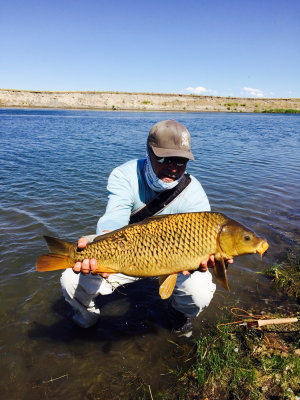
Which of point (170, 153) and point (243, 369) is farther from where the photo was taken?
point (170, 153)

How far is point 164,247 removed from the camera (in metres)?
2.23

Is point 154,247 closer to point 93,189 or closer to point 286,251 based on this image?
point 286,251

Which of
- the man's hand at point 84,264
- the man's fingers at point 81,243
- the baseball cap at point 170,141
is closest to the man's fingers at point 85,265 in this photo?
the man's hand at point 84,264

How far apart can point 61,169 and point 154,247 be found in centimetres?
854

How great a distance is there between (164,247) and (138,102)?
6620 cm

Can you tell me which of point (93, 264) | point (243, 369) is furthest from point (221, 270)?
point (93, 264)

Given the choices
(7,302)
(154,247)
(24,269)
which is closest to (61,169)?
(24,269)

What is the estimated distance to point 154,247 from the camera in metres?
2.23

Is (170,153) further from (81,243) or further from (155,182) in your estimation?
(81,243)

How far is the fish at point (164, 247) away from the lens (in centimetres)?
224

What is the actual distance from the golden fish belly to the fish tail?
77 millimetres

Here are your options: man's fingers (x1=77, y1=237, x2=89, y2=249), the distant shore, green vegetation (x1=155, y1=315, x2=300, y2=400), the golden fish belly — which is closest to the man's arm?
man's fingers (x1=77, y1=237, x2=89, y2=249)

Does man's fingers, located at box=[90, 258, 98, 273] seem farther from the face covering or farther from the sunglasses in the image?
the sunglasses

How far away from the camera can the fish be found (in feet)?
7.34
